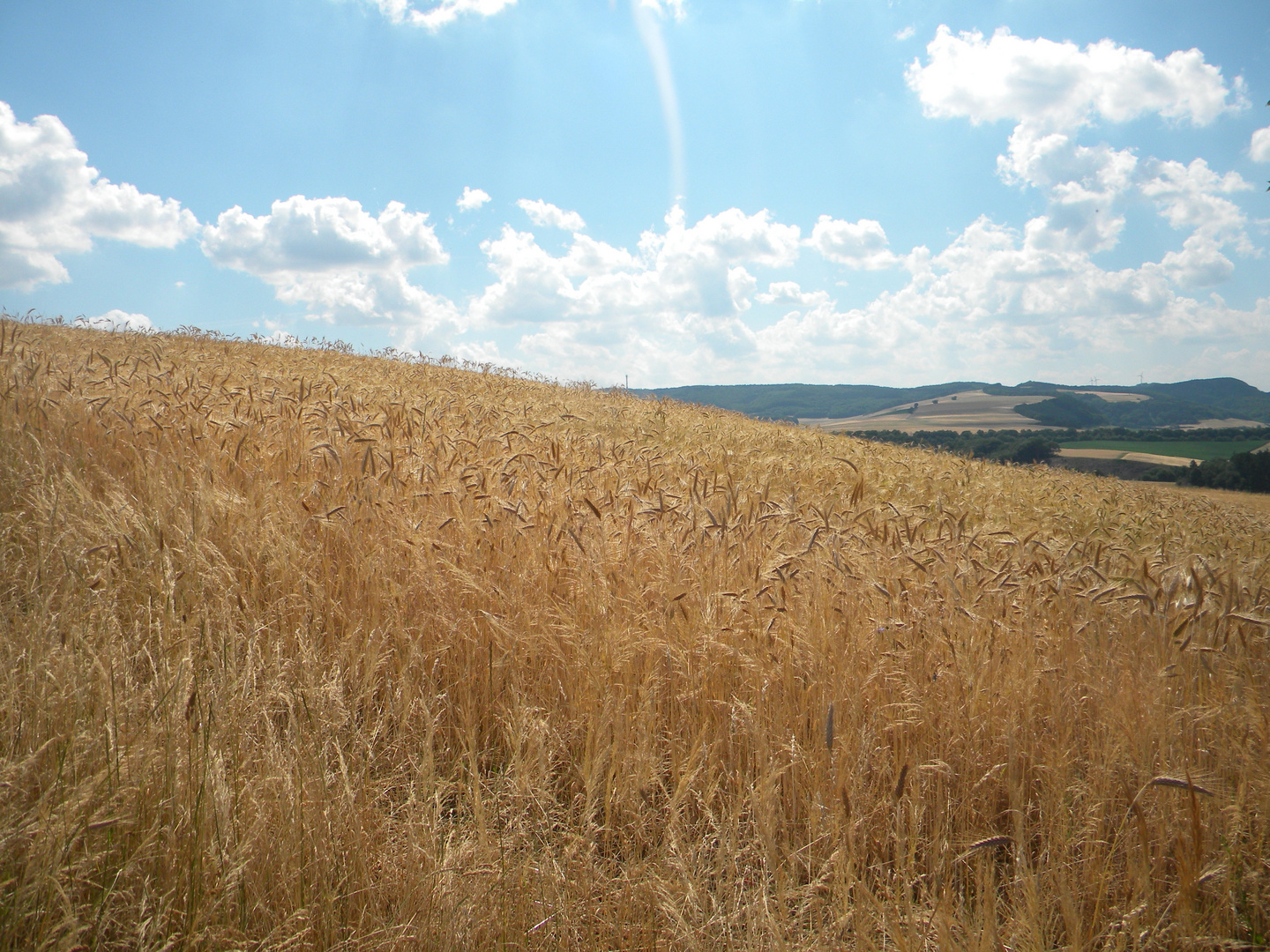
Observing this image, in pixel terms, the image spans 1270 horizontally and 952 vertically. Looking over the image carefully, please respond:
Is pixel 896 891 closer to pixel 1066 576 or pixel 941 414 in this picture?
pixel 1066 576

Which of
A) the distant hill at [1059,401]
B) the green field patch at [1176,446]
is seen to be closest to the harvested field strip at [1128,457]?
the green field patch at [1176,446]

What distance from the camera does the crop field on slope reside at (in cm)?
134

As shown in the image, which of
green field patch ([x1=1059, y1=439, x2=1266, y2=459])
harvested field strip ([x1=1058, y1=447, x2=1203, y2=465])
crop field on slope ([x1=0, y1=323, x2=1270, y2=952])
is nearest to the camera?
crop field on slope ([x1=0, y1=323, x2=1270, y2=952])

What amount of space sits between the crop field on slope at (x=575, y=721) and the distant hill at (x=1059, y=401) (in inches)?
2737

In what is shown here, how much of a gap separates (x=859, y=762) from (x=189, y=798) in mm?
1764

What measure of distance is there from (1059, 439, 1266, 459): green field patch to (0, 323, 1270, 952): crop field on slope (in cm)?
4818

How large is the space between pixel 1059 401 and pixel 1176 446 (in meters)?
46.0

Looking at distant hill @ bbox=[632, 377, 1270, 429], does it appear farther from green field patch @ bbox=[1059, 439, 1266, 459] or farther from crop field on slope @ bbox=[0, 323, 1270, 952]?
crop field on slope @ bbox=[0, 323, 1270, 952]

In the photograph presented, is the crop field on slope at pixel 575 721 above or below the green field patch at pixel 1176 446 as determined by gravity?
below

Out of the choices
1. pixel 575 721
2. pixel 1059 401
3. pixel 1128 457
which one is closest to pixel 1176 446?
pixel 1128 457

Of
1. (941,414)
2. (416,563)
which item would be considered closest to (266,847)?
(416,563)

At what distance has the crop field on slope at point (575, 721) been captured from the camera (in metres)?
1.34

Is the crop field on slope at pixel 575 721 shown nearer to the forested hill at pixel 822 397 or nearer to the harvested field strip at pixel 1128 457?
the harvested field strip at pixel 1128 457

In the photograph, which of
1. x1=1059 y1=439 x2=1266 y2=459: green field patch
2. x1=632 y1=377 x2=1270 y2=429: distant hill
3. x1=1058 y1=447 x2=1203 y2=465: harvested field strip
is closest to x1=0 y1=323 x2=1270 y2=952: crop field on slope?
x1=1058 y1=447 x2=1203 y2=465: harvested field strip
